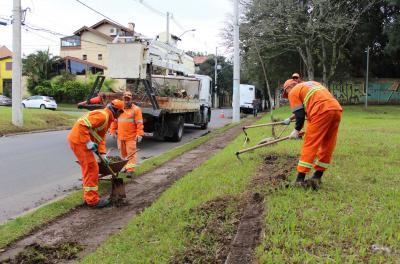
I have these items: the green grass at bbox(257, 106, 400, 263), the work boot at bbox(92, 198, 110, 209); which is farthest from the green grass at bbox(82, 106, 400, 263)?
the work boot at bbox(92, 198, 110, 209)

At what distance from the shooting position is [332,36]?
3008cm

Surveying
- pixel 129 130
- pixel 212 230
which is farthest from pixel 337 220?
pixel 129 130

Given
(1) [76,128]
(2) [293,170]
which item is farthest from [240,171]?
(1) [76,128]

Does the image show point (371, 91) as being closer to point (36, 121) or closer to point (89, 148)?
point (36, 121)

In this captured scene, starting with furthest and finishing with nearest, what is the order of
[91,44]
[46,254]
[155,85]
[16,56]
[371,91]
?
[91,44] < [371,91] < [16,56] < [155,85] < [46,254]

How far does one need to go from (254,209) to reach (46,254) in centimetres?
231

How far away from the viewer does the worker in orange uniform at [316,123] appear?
6129 mm

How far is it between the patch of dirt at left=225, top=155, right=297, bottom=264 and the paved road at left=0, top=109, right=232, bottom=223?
136 inches

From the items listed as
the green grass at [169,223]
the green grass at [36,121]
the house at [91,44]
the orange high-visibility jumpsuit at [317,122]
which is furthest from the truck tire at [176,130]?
the house at [91,44]

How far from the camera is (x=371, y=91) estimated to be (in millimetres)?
41875

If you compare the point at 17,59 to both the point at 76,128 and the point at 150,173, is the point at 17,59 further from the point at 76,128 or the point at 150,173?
the point at 76,128

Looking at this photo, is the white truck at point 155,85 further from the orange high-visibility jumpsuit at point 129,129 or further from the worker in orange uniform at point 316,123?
the worker in orange uniform at point 316,123

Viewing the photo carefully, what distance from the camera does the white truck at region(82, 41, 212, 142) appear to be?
47.6ft

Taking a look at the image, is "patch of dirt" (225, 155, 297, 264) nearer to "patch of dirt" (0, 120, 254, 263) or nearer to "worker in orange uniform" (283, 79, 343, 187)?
"worker in orange uniform" (283, 79, 343, 187)
